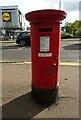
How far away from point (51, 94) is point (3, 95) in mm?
1139

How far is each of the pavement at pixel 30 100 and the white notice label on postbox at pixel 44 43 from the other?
1086 mm

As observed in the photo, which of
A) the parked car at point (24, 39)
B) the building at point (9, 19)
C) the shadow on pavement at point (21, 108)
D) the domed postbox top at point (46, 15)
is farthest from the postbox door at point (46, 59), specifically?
the building at point (9, 19)

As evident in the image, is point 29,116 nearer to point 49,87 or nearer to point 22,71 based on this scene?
point 49,87

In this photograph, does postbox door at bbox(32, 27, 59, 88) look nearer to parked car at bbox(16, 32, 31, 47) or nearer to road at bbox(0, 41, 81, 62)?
road at bbox(0, 41, 81, 62)

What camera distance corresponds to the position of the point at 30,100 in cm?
455

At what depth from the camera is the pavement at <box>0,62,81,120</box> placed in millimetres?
3959

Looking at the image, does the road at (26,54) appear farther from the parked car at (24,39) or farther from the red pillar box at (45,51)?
the red pillar box at (45,51)

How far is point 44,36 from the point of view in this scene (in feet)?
13.4

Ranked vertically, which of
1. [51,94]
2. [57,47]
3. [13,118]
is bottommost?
[13,118]

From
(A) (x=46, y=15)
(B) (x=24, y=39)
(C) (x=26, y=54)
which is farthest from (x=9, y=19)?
(A) (x=46, y=15)

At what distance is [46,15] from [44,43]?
0.51 meters

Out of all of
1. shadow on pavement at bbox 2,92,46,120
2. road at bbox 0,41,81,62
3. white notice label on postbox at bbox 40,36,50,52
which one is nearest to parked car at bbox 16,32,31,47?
road at bbox 0,41,81,62

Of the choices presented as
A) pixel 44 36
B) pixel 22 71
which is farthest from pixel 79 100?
pixel 22 71

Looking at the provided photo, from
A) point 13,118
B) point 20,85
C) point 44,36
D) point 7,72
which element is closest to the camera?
point 13,118
